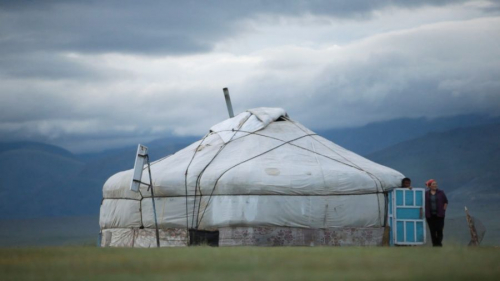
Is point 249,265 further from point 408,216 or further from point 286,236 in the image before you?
point 408,216

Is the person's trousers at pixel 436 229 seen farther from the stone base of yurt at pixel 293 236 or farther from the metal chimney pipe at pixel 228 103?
the metal chimney pipe at pixel 228 103

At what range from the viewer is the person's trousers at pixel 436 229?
1625cm

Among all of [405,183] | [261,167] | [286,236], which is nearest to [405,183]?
[405,183]

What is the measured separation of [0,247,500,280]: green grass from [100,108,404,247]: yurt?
439cm

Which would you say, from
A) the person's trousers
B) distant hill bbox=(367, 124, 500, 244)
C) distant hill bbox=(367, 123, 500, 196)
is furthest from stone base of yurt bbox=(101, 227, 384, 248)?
distant hill bbox=(367, 123, 500, 196)

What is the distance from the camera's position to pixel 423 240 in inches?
683

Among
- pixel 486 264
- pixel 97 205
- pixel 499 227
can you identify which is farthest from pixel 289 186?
pixel 97 205

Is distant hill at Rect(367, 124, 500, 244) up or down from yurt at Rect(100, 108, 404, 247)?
up

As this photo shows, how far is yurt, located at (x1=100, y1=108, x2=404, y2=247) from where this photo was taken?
677 inches

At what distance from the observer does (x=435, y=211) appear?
16.2 metres

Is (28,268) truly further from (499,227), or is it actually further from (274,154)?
(499,227)

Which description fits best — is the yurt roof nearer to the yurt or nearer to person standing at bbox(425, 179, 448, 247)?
the yurt

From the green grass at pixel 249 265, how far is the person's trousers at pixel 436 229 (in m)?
3.82

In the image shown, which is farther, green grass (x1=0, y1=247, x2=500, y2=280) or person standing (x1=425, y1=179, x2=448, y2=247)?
person standing (x1=425, y1=179, x2=448, y2=247)
